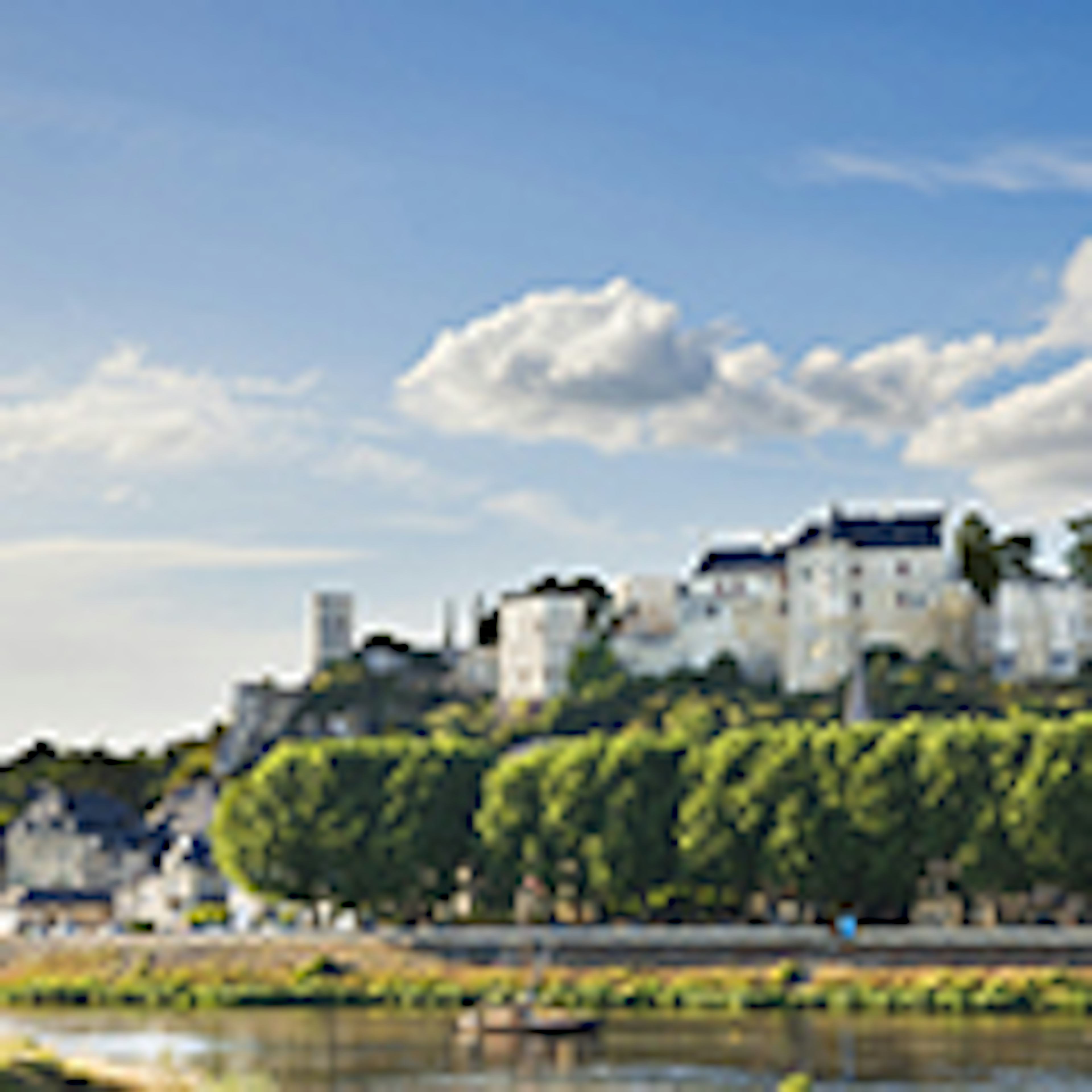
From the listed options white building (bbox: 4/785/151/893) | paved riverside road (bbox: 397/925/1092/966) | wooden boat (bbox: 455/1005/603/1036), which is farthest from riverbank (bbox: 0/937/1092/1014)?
white building (bbox: 4/785/151/893)

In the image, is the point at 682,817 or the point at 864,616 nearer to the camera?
the point at 682,817

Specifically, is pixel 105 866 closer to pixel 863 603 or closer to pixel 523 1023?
pixel 863 603

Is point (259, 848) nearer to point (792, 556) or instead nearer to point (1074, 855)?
point (1074, 855)

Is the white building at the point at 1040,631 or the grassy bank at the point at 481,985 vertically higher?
the white building at the point at 1040,631

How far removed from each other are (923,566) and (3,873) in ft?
264

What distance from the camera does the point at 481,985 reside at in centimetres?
12144

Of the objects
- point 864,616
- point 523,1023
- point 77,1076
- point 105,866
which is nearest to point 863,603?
point 864,616

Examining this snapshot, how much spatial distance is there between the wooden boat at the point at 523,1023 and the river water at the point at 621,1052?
116 cm

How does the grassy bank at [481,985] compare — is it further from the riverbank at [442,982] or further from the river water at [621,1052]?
the river water at [621,1052]

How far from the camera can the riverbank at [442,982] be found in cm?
11156

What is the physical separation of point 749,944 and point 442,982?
16.1m

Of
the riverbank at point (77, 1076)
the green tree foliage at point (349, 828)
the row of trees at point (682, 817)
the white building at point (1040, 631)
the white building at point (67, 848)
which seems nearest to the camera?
the riverbank at point (77, 1076)

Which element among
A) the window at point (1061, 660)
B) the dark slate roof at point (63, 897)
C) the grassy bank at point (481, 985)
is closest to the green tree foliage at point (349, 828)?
the grassy bank at point (481, 985)

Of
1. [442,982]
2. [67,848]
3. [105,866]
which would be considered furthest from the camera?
[67,848]
